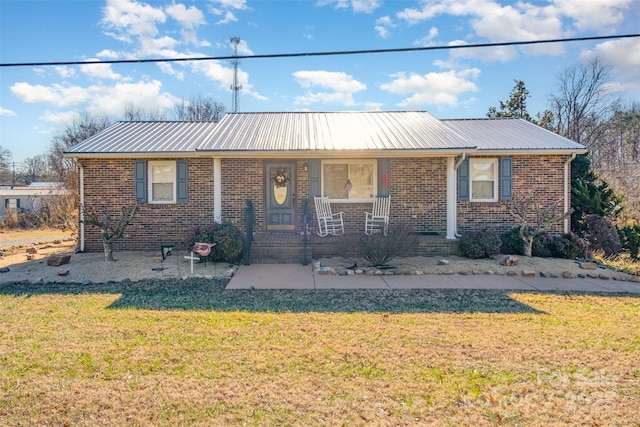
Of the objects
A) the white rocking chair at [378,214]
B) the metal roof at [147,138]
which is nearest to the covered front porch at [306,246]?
the white rocking chair at [378,214]

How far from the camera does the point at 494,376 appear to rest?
338cm

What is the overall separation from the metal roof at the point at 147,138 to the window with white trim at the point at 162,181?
0.51 m

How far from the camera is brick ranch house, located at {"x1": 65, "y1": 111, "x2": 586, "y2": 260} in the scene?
1043 centimetres

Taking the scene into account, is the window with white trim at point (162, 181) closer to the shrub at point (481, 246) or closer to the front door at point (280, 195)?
the front door at point (280, 195)

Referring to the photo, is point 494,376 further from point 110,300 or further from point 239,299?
point 110,300

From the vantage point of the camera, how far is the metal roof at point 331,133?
998 cm

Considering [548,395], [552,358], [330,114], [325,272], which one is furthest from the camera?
[330,114]

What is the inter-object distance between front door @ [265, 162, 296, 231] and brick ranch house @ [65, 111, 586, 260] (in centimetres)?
3

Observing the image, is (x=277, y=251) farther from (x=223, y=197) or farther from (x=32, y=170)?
(x=32, y=170)

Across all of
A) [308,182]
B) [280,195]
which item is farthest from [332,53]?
[280,195]

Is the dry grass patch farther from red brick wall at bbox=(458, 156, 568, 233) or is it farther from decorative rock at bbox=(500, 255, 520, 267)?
red brick wall at bbox=(458, 156, 568, 233)

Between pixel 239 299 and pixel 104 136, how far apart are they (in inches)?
340

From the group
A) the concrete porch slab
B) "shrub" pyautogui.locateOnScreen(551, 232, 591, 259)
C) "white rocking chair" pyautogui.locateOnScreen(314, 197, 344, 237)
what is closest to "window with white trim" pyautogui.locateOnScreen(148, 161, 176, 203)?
the concrete porch slab

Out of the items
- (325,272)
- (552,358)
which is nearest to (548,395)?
(552,358)
